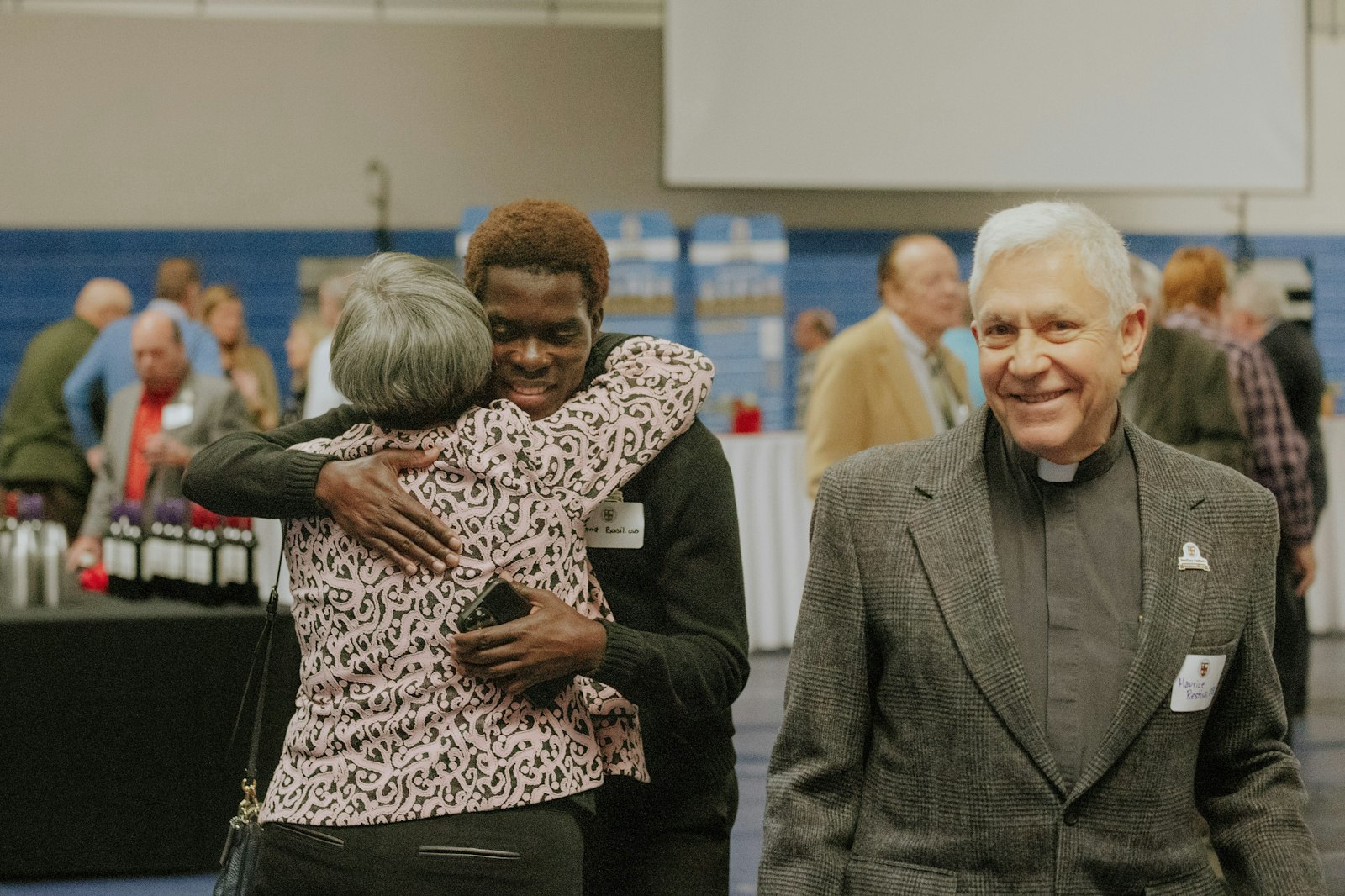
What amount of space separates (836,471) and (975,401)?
3.24 m

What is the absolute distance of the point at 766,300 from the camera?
34.9 ft

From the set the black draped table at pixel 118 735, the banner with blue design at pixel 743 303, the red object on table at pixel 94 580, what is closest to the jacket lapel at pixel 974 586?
the black draped table at pixel 118 735

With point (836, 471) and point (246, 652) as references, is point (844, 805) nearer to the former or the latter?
point (836, 471)

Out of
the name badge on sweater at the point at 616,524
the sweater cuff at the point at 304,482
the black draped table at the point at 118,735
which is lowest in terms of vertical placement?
the black draped table at the point at 118,735

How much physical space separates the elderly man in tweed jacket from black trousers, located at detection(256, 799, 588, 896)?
241mm

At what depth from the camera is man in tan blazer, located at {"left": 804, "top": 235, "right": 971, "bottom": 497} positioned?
383 cm

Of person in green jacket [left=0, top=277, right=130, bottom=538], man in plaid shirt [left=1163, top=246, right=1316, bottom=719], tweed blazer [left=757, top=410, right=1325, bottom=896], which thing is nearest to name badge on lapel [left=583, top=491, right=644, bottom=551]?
tweed blazer [left=757, top=410, right=1325, bottom=896]

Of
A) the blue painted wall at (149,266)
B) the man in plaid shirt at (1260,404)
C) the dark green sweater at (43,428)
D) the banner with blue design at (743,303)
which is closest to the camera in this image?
the man in plaid shirt at (1260,404)

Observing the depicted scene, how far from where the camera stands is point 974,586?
1485 millimetres

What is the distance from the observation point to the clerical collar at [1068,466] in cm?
154

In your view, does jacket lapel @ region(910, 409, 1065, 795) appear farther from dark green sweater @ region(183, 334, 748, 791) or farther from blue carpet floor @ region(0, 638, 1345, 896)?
blue carpet floor @ region(0, 638, 1345, 896)

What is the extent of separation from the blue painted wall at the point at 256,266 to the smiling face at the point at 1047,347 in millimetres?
9215

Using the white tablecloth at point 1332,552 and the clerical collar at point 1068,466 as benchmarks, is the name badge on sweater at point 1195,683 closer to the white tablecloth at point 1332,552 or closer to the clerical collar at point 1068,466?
the clerical collar at point 1068,466

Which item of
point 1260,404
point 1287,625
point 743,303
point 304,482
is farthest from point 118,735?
point 743,303
